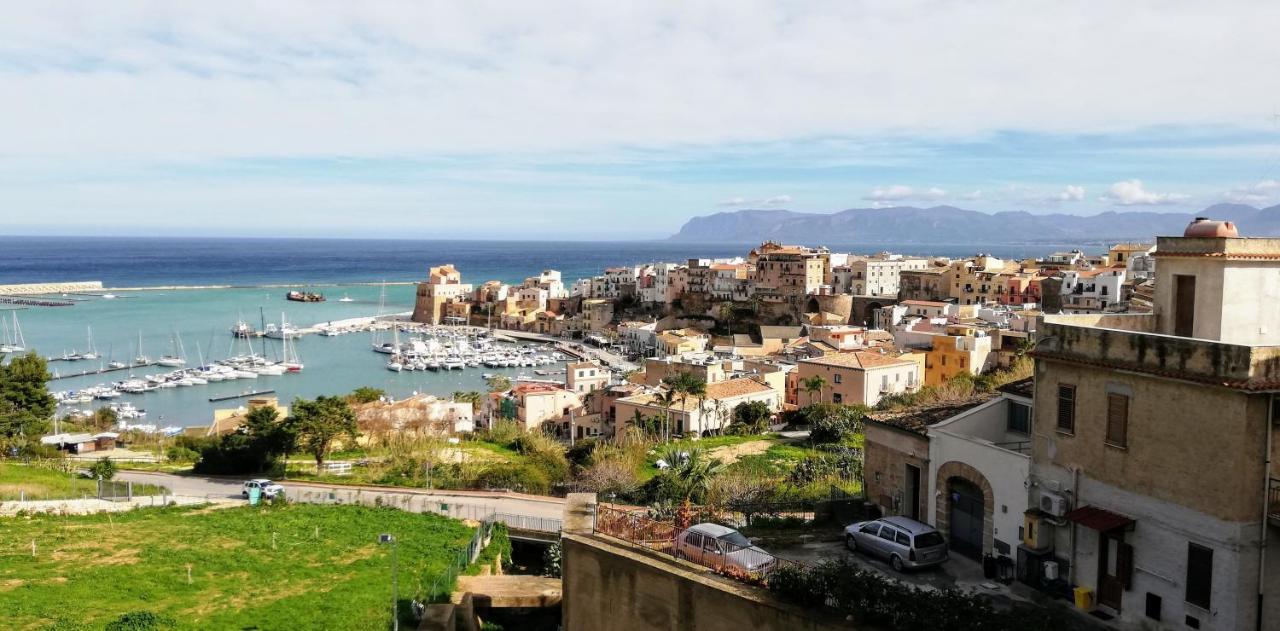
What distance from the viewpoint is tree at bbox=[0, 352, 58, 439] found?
28625mm

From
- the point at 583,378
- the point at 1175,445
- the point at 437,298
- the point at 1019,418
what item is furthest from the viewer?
the point at 437,298

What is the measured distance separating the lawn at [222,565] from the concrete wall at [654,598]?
12.0 feet

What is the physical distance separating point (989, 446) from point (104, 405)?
5632 cm

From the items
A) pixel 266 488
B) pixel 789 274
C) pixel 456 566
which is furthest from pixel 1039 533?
pixel 789 274

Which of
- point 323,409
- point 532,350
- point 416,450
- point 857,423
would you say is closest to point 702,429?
point 857,423

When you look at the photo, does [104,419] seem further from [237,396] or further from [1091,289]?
[1091,289]

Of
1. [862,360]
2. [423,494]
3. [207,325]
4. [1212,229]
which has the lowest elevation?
[207,325]

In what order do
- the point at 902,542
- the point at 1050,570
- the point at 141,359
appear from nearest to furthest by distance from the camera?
the point at 1050,570, the point at 902,542, the point at 141,359

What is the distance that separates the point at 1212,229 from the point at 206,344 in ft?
274

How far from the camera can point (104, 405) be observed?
54.3 m

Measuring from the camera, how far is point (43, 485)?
77.9 ft

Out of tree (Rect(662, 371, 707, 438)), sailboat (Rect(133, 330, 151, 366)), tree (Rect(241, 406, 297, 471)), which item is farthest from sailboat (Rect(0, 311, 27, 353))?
tree (Rect(662, 371, 707, 438))

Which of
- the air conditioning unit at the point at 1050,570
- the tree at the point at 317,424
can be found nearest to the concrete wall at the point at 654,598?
the air conditioning unit at the point at 1050,570

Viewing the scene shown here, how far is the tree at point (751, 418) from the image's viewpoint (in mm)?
36031
